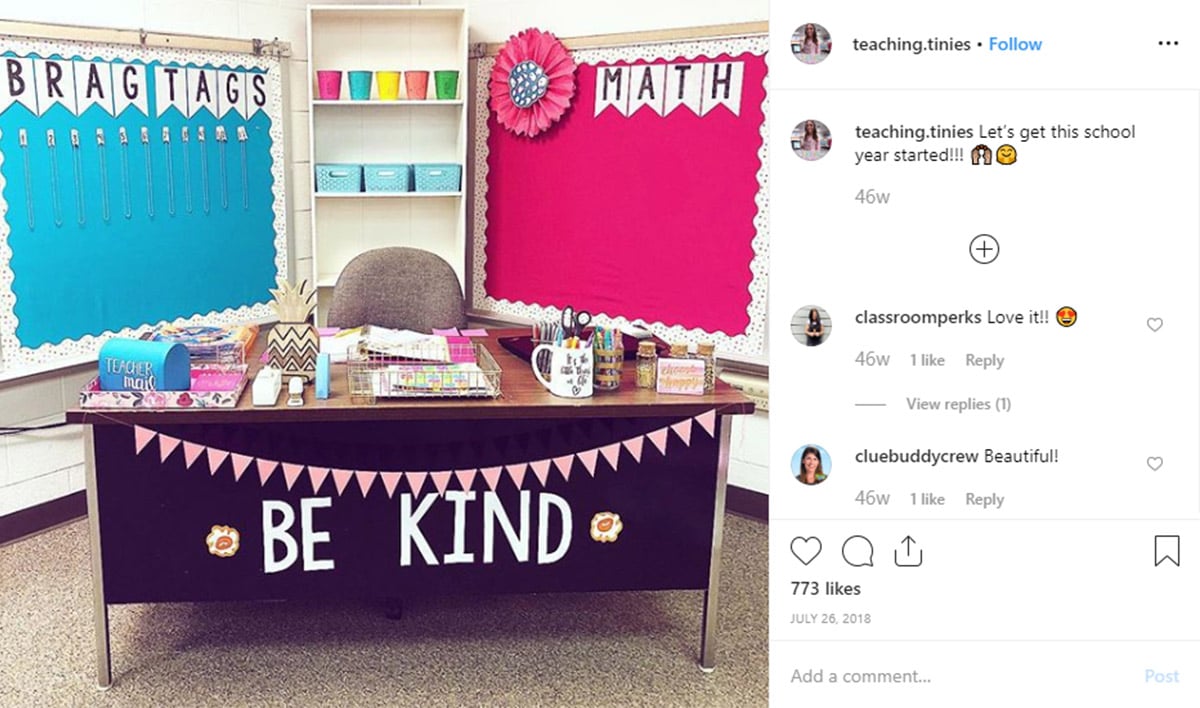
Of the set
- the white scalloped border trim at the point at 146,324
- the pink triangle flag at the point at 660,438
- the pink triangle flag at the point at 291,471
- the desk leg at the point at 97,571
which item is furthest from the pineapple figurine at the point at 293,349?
the white scalloped border trim at the point at 146,324

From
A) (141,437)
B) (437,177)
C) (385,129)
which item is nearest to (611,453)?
(141,437)

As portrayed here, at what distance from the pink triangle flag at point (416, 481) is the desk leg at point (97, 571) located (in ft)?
2.33

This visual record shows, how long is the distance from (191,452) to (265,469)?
0.17 metres

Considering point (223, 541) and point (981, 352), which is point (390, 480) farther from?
point (981, 352)

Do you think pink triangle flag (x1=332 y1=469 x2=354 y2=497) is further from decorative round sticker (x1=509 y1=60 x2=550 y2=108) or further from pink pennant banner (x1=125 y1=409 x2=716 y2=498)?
decorative round sticker (x1=509 y1=60 x2=550 y2=108)

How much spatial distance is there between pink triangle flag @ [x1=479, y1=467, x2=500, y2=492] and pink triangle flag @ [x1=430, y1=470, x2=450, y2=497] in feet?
0.27

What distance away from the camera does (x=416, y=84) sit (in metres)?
4.18

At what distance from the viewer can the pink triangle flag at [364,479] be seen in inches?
100

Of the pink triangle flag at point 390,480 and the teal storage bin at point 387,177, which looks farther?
the teal storage bin at point 387,177

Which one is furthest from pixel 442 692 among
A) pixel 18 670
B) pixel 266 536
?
pixel 18 670

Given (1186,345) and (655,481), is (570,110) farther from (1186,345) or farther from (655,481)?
(1186,345)

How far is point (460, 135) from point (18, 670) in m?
2.54

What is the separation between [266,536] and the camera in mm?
2521

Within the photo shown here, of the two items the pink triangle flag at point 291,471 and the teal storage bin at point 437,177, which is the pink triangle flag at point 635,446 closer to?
the pink triangle flag at point 291,471
